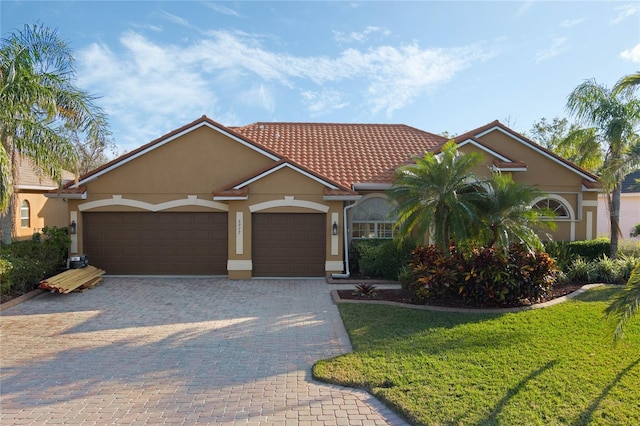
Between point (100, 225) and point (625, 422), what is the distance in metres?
15.2

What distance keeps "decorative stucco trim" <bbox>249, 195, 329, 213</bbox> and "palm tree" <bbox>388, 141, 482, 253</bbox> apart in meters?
3.99

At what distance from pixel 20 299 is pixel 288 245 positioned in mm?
7702

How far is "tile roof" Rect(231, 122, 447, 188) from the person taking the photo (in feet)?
55.2

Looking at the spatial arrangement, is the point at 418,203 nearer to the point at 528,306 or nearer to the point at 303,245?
the point at 528,306

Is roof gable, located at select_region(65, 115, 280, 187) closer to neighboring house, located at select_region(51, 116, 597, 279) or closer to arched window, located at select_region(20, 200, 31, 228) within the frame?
neighboring house, located at select_region(51, 116, 597, 279)

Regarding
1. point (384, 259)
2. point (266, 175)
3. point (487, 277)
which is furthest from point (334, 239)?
point (487, 277)

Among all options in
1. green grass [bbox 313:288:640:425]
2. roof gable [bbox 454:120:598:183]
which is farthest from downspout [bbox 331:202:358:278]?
green grass [bbox 313:288:640:425]

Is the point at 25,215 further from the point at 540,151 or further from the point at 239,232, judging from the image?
the point at 540,151

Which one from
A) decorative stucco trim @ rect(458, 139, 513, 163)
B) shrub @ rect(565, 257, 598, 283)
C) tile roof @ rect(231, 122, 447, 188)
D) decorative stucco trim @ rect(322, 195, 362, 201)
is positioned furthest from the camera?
tile roof @ rect(231, 122, 447, 188)

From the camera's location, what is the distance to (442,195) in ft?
35.0

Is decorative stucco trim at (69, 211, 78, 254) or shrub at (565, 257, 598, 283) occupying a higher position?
decorative stucco trim at (69, 211, 78, 254)

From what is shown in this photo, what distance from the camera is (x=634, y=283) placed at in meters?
6.39

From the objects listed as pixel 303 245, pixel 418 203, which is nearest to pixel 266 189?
pixel 303 245

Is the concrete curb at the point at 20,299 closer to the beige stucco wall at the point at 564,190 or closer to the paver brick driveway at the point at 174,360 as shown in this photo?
the paver brick driveway at the point at 174,360
